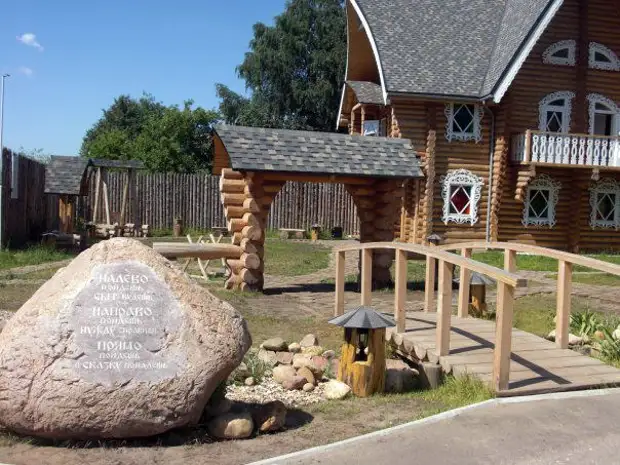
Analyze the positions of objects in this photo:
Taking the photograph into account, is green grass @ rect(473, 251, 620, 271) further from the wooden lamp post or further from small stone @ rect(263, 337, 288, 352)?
the wooden lamp post

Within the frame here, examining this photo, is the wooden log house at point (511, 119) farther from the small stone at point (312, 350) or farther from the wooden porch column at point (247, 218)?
the small stone at point (312, 350)

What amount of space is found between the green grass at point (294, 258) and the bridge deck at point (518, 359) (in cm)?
857

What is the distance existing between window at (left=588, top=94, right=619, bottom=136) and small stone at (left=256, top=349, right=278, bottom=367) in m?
19.0

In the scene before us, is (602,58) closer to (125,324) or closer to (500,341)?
(500,341)

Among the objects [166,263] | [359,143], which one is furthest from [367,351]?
[359,143]

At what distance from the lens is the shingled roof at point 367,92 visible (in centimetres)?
2408

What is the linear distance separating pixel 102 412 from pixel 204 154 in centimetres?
3690

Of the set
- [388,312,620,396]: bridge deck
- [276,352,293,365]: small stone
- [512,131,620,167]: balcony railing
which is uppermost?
[512,131,620,167]: balcony railing

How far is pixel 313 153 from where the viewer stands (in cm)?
1352

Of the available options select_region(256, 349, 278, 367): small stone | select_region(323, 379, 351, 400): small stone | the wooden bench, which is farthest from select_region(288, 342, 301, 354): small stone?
the wooden bench

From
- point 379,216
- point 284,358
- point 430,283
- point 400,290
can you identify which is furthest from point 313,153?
point 284,358

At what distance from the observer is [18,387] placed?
486 cm

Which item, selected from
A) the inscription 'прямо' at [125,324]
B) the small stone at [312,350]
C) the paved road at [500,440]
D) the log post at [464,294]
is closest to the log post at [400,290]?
the small stone at [312,350]

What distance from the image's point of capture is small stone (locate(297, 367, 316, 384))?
6688 mm
